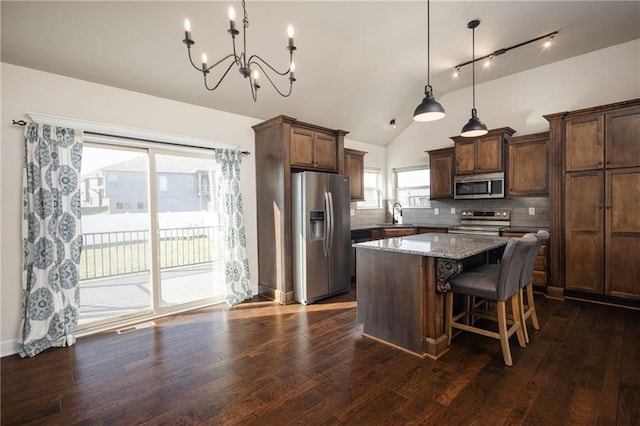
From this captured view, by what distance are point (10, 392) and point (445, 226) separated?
5.52m

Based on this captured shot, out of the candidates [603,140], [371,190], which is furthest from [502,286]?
[371,190]

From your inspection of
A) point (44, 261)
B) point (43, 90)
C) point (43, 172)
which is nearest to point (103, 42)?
point (43, 90)

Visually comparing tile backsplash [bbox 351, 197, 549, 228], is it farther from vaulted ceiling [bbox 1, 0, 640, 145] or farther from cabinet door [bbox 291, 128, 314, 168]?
vaulted ceiling [bbox 1, 0, 640, 145]

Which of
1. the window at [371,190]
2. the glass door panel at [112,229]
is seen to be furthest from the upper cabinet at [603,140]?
the glass door panel at [112,229]

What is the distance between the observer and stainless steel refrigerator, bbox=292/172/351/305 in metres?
3.99

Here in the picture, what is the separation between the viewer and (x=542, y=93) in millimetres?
4496

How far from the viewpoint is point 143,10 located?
2.59 metres

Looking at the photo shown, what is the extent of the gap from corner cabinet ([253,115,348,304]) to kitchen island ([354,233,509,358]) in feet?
4.73

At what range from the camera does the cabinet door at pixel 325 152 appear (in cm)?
443

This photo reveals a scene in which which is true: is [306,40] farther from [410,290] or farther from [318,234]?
[410,290]

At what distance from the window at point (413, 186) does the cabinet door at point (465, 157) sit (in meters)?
0.72

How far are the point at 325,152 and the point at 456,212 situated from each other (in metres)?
2.69

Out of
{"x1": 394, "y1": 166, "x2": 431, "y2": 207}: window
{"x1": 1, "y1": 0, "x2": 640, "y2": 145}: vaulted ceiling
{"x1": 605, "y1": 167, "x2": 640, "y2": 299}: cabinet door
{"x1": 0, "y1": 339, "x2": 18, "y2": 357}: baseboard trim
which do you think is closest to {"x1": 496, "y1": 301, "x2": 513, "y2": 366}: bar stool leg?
{"x1": 605, "y1": 167, "x2": 640, "y2": 299}: cabinet door

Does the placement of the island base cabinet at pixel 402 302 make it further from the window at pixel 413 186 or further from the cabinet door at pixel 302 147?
the window at pixel 413 186
